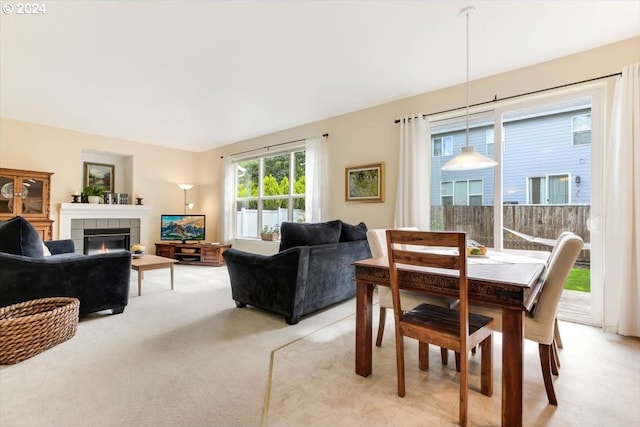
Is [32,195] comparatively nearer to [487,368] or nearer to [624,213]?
[487,368]

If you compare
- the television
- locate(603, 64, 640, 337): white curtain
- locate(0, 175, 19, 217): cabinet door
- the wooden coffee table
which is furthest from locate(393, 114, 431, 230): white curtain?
locate(0, 175, 19, 217): cabinet door

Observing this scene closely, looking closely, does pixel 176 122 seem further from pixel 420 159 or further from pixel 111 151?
pixel 420 159

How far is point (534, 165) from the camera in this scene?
3.22 m

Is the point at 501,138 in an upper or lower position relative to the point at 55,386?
upper

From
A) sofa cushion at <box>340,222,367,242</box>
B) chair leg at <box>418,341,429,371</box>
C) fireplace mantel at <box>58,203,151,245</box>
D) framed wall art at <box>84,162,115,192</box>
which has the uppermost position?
framed wall art at <box>84,162,115,192</box>

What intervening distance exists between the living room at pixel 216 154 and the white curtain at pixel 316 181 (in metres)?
0.12

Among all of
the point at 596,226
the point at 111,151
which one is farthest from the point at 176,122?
the point at 596,226

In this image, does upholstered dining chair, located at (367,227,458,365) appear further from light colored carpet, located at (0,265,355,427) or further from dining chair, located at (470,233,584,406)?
light colored carpet, located at (0,265,355,427)

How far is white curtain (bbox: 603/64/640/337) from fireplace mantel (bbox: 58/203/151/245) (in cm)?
718

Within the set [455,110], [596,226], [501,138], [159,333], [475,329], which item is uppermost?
[455,110]

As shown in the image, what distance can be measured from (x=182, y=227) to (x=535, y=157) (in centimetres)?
610

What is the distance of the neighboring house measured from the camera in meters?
2.98

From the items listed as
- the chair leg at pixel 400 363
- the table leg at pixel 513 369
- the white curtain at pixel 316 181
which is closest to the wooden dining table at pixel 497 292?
the table leg at pixel 513 369

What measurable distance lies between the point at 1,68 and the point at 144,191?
3339 mm
